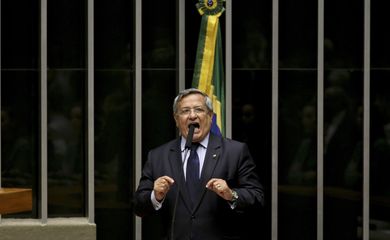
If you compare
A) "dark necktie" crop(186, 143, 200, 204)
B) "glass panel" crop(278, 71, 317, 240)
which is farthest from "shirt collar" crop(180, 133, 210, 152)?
"glass panel" crop(278, 71, 317, 240)

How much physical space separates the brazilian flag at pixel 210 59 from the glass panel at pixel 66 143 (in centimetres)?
129

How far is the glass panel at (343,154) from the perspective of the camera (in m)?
7.33

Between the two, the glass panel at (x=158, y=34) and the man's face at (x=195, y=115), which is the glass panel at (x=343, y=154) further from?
the man's face at (x=195, y=115)

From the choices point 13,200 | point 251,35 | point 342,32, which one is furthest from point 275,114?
point 13,200

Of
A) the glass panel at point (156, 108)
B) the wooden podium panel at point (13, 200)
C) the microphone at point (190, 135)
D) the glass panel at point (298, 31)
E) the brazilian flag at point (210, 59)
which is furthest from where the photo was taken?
the glass panel at point (298, 31)

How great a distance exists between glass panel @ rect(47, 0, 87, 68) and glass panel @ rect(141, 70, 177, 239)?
1.94 ft

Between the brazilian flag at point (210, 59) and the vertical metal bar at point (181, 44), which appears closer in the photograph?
the brazilian flag at point (210, 59)

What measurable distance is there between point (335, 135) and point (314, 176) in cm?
40

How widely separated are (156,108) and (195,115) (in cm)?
283

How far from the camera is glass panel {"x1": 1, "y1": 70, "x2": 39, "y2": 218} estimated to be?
6.96 meters

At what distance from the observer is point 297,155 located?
735 centimetres

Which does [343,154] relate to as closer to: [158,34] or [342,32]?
[342,32]

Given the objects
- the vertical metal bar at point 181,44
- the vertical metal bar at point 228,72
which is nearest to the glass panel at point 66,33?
the vertical metal bar at point 181,44

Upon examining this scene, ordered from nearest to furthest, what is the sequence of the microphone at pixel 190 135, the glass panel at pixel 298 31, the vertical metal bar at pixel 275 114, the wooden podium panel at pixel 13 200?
1. the wooden podium panel at pixel 13 200
2. the microphone at pixel 190 135
3. the vertical metal bar at pixel 275 114
4. the glass panel at pixel 298 31
